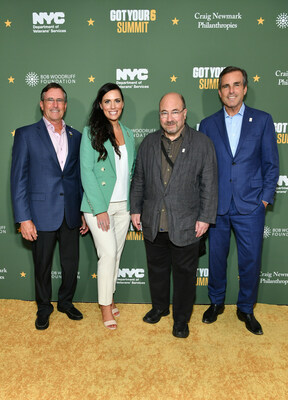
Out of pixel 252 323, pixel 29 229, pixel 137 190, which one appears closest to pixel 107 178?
pixel 137 190

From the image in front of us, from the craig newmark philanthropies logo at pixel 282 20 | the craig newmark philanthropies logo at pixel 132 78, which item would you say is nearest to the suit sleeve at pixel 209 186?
the craig newmark philanthropies logo at pixel 132 78

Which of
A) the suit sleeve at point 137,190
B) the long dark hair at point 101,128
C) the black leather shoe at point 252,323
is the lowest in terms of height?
the black leather shoe at point 252,323

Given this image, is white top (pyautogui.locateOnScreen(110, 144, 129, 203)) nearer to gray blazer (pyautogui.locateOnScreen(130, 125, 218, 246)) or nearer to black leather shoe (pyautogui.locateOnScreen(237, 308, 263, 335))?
gray blazer (pyautogui.locateOnScreen(130, 125, 218, 246))

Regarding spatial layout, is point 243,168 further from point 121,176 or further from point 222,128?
point 121,176

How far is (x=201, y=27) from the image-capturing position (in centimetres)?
290

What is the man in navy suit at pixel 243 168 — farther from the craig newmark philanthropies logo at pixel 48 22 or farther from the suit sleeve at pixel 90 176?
the craig newmark philanthropies logo at pixel 48 22

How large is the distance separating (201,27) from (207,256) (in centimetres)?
217

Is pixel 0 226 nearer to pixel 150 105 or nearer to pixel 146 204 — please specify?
pixel 146 204

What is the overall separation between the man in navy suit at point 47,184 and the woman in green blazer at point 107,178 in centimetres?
20

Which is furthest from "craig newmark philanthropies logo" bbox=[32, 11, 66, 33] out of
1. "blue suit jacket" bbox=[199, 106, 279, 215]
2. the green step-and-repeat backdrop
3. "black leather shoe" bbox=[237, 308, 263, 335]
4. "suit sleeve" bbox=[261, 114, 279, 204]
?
"black leather shoe" bbox=[237, 308, 263, 335]

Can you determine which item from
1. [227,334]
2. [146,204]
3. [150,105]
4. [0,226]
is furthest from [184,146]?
[0,226]

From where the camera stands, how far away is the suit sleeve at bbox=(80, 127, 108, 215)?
2570 mm

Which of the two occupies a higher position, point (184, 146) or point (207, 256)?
point (184, 146)

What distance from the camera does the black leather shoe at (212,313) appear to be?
2.95m
